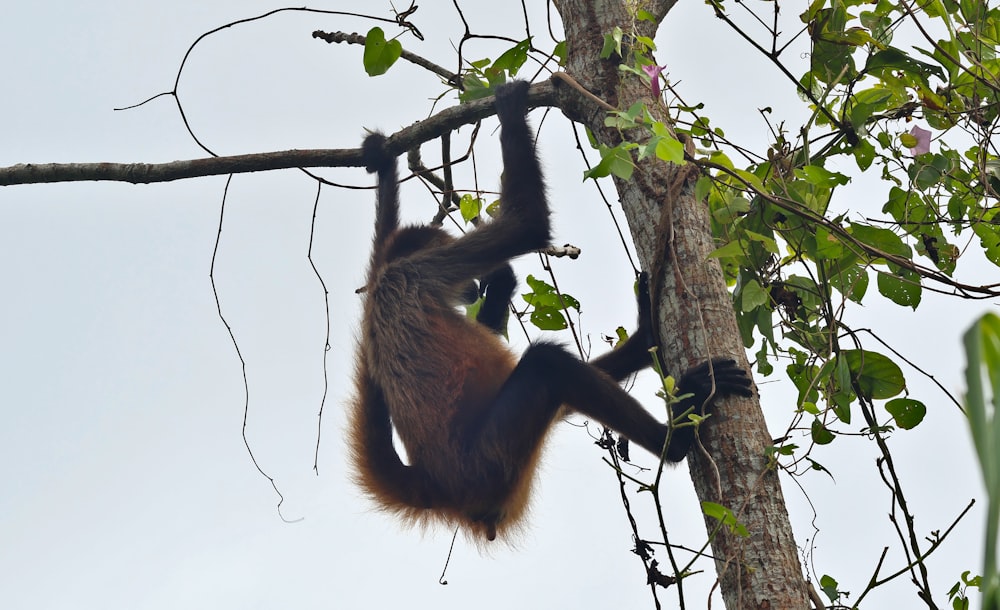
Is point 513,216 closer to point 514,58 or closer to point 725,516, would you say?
point 514,58

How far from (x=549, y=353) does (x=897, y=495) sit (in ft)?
6.10

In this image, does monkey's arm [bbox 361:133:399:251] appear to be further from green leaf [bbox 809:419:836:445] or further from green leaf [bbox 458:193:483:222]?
green leaf [bbox 809:419:836:445]

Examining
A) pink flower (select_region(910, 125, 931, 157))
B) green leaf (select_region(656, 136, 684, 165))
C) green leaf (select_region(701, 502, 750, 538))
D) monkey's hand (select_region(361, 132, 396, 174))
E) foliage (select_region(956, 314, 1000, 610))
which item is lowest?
foliage (select_region(956, 314, 1000, 610))

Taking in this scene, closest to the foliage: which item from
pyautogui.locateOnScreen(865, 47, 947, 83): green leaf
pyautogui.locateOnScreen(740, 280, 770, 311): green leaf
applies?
pyautogui.locateOnScreen(740, 280, 770, 311): green leaf

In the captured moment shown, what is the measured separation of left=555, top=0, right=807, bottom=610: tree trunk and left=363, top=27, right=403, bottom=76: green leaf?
34.9 inches

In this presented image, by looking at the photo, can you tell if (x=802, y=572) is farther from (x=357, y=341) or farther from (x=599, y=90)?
(x=357, y=341)

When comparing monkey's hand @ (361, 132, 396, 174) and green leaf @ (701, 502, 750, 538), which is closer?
green leaf @ (701, 502, 750, 538)

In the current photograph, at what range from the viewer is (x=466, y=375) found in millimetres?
5836

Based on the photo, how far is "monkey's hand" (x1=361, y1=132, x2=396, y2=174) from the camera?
5.34 metres

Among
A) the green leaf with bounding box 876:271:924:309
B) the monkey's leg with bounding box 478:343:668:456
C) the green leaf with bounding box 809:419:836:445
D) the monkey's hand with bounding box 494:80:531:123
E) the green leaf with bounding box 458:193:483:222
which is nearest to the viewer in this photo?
the green leaf with bounding box 809:419:836:445

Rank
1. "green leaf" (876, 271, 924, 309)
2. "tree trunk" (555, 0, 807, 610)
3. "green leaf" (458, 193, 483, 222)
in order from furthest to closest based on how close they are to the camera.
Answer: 1. "green leaf" (458, 193, 483, 222)
2. "green leaf" (876, 271, 924, 309)
3. "tree trunk" (555, 0, 807, 610)

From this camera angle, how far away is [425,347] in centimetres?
594

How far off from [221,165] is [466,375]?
1.98m

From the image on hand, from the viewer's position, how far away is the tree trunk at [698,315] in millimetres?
3412
